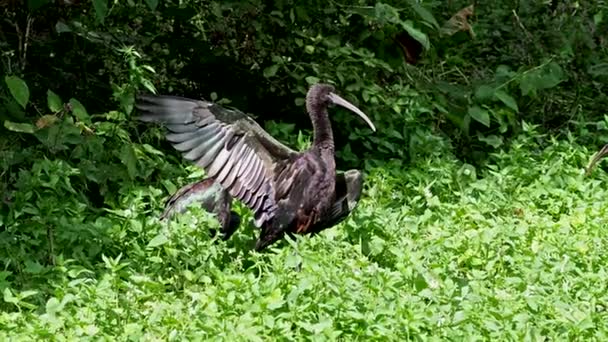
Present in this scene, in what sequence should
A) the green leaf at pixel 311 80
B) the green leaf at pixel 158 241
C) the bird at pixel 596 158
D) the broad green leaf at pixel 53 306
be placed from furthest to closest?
1. the green leaf at pixel 311 80
2. the bird at pixel 596 158
3. the green leaf at pixel 158 241
4. the broad green leaf at pixel 53 306

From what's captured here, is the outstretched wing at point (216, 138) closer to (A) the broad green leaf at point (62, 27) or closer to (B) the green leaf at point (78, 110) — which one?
(B) the green leaf at point (78, 110)

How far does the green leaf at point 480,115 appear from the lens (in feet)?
28.7

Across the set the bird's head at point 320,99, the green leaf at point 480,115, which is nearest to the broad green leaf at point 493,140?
the green leaf at point 480,115

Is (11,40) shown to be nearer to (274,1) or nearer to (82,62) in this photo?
(82,62)

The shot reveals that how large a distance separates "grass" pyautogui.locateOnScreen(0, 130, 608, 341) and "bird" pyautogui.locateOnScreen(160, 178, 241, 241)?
0.30ft

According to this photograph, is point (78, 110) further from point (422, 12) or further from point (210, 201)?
point (422, 12)

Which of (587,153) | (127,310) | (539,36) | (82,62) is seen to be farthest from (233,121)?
(539,36)

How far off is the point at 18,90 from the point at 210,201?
1126 mm

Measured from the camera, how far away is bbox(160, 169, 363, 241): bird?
7000 millimetres

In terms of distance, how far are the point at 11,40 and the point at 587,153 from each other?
3.55m

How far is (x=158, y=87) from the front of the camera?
900 cm

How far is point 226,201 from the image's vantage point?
23.9 feet

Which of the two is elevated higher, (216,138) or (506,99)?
(216,138)

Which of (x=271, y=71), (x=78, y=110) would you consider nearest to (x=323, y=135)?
(x=78, y=110)
